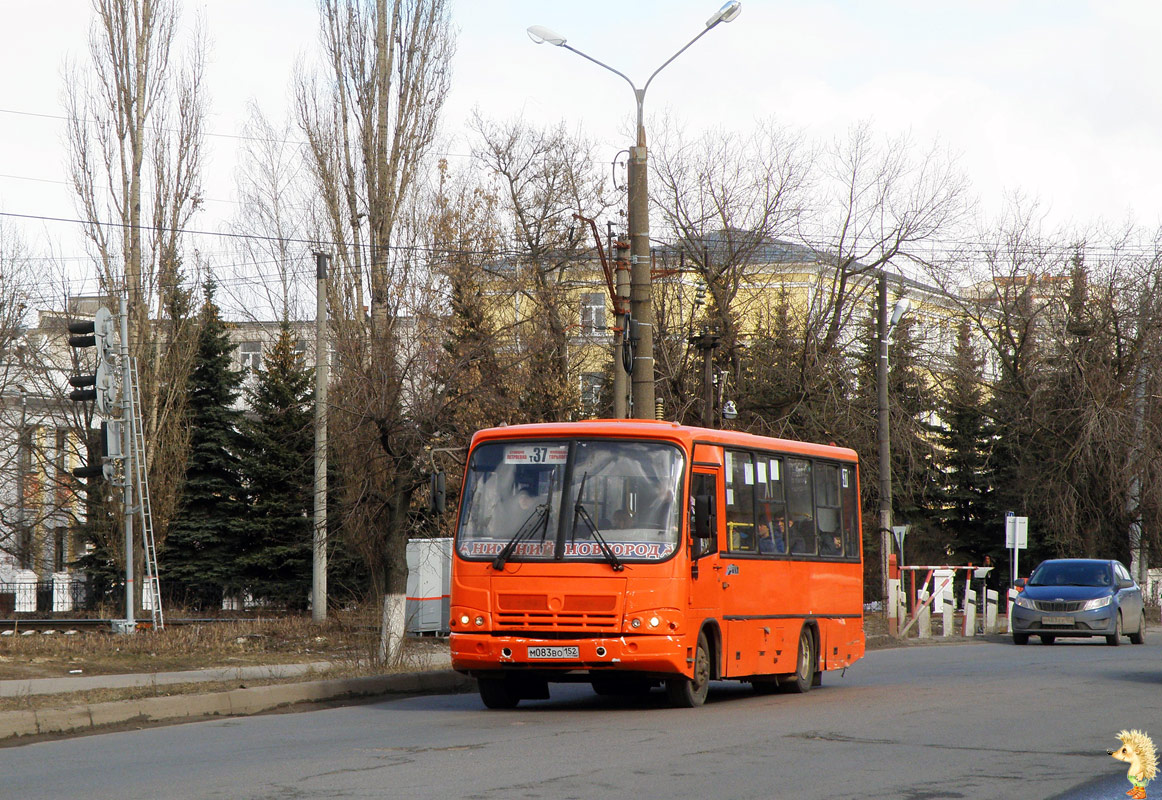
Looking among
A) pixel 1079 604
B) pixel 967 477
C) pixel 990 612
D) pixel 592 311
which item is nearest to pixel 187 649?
pixel 1079 604

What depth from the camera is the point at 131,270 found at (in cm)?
3784

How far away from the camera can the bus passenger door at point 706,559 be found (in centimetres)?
1402

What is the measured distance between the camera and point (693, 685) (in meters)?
14.2

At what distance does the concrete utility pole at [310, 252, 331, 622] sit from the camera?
29.1m

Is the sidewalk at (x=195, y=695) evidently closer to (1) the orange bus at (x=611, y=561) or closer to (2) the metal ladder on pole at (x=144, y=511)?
(1) the orange bus at (x=611, y=561)

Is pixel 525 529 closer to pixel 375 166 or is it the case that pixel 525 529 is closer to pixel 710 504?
pixel 710 504

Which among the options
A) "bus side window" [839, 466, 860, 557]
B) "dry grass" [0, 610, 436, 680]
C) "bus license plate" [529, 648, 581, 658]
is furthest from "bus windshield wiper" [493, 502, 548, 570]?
"bus side window" [839, 466, 860, 557]

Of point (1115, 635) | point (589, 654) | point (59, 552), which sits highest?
point (59, 552)

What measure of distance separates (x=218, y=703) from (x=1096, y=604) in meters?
19.1

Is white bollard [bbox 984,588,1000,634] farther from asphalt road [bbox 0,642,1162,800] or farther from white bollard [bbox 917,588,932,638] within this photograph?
asphalt road [bbox 0,642,1162,800]

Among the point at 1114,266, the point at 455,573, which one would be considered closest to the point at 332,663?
the point at 455,573

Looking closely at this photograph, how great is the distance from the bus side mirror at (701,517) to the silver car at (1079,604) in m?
16.4

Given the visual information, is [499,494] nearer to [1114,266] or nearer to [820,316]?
[820,316]

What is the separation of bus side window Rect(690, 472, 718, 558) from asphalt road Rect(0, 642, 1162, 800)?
1546mm
